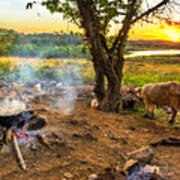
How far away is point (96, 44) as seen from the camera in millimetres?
7660

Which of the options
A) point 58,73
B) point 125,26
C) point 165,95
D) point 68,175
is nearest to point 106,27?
point 125,26

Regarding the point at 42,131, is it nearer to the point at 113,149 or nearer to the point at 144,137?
the point at 113,149

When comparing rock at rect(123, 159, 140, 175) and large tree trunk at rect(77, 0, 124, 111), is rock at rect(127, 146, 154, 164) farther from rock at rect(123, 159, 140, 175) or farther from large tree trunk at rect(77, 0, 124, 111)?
Answer: large tree trunk at rect(77, 0, 124, 111)

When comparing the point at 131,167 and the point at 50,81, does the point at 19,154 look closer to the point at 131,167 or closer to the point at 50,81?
the point at 131,167

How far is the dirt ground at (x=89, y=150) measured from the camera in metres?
4.10

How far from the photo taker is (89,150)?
5105 millimetres

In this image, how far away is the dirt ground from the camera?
410cm

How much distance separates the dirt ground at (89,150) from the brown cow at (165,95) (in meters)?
0.99

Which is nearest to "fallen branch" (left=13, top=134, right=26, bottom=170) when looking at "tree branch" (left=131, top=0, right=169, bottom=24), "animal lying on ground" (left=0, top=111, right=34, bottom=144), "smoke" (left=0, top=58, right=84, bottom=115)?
"animal lying on ground" (left=0, top=111, right=34, bottom=144)

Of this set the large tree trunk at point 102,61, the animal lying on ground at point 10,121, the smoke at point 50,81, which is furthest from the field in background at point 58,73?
the animal lying on ground at point 10,121

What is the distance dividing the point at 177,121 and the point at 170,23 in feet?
12.6

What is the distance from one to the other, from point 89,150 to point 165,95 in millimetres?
4272

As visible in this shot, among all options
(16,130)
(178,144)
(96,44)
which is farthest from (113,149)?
(96,44)

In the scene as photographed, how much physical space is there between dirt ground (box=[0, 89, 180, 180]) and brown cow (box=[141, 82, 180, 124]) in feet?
3.26
